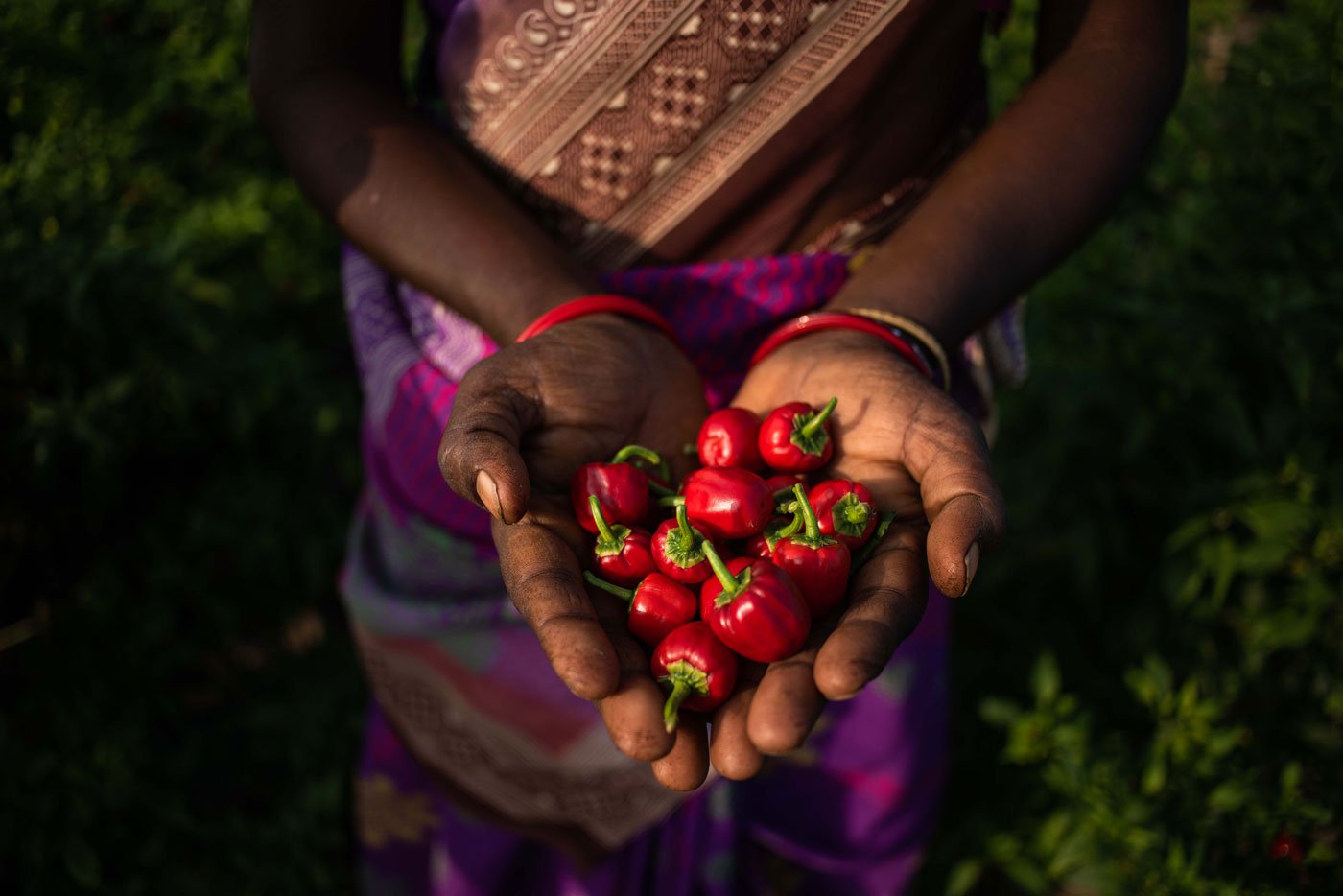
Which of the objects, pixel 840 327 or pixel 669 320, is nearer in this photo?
pixel 840 327

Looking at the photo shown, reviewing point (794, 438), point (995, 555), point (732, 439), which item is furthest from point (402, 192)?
point (995, 555)

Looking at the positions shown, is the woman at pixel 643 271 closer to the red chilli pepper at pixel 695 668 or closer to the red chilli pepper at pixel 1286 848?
the red chilli pepper at pixel 695 668

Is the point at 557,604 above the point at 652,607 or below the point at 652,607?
above

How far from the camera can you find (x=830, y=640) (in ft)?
5.30

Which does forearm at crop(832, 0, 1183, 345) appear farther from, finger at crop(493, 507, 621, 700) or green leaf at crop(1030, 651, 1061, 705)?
green leaf at crop(1030, 651, 1061, 705)

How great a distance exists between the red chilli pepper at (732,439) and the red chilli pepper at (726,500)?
59 mm

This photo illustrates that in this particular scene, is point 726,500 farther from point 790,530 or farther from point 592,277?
point 592,277

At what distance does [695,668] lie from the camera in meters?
1.73

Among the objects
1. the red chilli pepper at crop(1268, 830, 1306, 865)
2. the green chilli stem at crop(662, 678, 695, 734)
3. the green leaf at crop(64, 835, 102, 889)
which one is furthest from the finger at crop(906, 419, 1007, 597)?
the green leaf at crop(64, 835, 102, 889)

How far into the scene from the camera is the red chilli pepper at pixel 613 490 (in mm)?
1938

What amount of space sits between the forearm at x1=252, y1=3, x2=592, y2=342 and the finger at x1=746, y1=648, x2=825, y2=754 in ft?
2.91

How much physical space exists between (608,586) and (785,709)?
44 cm

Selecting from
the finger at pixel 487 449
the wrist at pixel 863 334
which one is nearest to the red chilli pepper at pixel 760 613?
the finger at pixel 487 449

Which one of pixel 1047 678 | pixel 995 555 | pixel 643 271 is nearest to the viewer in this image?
pixel 643 271
